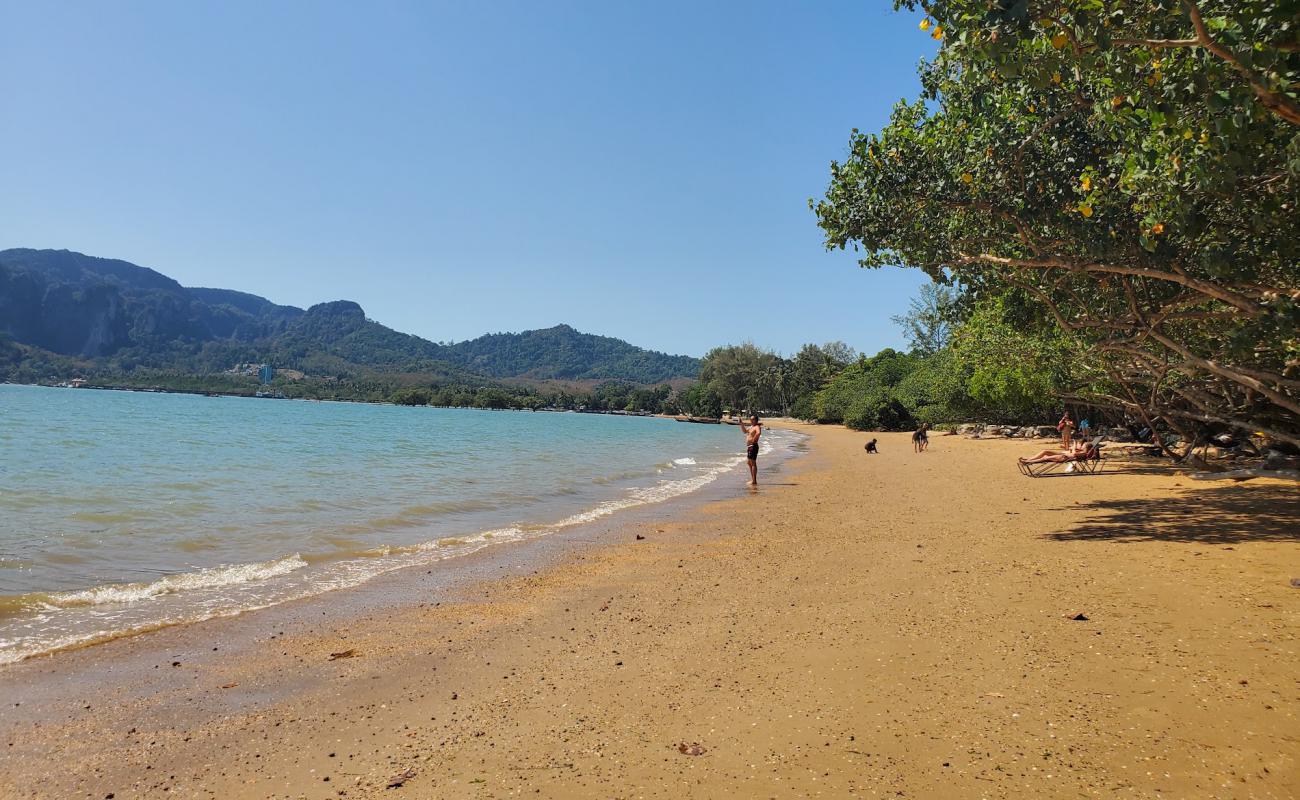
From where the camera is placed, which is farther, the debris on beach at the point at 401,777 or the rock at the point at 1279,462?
the rock at the point at 1279,462

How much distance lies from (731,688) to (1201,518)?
938 cm

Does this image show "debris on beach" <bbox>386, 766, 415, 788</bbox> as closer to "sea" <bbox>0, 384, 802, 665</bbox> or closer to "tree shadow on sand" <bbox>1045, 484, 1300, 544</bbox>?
"sea" <bbox>0, 384, 802, 665</bbox>

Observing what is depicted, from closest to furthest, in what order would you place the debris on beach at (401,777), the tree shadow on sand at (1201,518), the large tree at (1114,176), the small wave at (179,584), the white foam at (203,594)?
the debris on beach at (401,777) < the large tree at (1114,176) < the white foam at (203,594) < the small wave at (179,584) < the tree shadow on sand at (1201,518)

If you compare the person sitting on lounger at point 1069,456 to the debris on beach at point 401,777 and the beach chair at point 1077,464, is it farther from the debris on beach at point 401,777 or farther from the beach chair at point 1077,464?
the debris on beach at point 401,777

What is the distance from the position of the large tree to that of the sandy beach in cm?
333

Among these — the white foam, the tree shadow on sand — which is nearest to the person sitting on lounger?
the tree shadow on sand

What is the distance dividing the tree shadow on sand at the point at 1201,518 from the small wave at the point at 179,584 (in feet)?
33.2

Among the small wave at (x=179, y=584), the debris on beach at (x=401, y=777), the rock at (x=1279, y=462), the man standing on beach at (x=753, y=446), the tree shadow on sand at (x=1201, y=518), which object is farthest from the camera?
the man standing on beach at (x=753, y=446)

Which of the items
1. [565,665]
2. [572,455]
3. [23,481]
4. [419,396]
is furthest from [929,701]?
[419,396]

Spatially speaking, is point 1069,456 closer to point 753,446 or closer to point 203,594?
point 753,446

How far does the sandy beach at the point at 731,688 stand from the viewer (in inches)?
132

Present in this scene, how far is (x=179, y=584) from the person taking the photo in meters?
7.77

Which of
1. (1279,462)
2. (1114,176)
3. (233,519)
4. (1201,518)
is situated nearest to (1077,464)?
(1279,462)

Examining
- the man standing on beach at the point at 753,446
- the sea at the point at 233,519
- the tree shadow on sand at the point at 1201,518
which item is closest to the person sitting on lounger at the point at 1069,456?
the tree shadow on sand at the point at 1201,518
